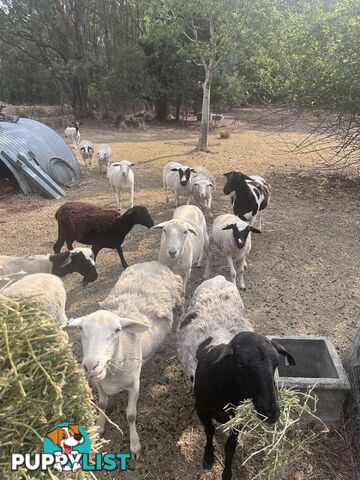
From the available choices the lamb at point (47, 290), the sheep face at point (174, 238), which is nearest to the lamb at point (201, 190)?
the sheep face at point (174, 238)

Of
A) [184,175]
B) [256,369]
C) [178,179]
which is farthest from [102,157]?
[256,369]

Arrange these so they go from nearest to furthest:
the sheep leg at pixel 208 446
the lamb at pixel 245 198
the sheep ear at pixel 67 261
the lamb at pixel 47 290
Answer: the sheep leg at pixel 208 446, the lamb at pixel 47 290, the sheep ear at pixel 67 261, the lamb at pixel 245 198

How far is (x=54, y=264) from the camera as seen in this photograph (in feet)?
19.0

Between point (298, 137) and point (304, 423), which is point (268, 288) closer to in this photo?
point (304, 423)

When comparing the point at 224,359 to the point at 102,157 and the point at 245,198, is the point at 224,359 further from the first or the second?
the point at 102,157

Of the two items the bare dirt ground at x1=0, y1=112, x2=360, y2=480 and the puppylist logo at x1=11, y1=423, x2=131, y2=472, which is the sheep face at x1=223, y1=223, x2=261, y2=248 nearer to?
the bare dirt ground at x1=0, y1=112, x2=360, y2=480

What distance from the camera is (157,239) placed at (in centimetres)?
854

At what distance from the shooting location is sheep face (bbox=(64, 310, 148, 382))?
3.09 m

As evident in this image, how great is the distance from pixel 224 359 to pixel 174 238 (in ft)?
9.49

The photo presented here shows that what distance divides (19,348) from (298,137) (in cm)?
2384

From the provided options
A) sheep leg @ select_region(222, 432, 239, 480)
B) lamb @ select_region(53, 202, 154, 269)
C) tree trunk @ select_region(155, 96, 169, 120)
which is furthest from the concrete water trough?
tree trunk @ select_region(155, 96, 169, 120)

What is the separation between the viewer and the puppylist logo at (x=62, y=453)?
168 centimetres

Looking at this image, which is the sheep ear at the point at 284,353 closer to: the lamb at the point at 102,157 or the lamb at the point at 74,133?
the lamb at the point at 102,157

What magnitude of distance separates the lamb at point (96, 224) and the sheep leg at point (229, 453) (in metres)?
4.47
